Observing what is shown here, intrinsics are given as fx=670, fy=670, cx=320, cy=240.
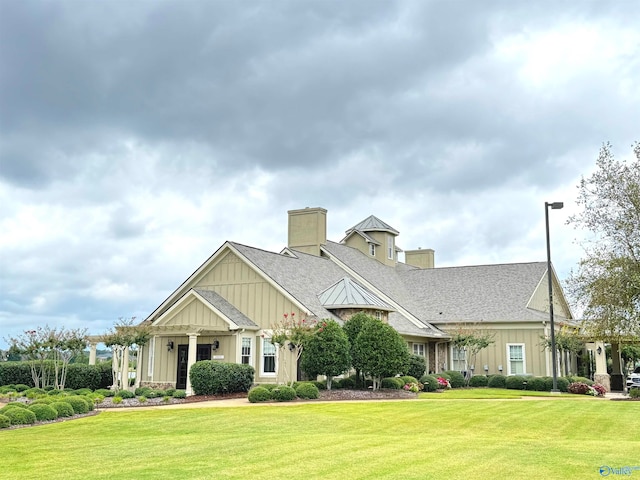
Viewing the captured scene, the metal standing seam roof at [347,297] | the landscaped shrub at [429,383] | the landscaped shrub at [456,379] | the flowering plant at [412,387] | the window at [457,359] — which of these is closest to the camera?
the flowering plant at [412,387]

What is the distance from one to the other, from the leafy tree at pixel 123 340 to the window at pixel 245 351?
3927mm

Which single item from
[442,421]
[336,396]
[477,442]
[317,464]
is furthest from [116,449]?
[336,396]

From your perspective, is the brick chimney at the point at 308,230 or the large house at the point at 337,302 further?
the brick chimney at the point at 308,230

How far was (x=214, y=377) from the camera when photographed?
24906 mm

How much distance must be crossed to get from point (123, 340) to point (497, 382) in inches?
727

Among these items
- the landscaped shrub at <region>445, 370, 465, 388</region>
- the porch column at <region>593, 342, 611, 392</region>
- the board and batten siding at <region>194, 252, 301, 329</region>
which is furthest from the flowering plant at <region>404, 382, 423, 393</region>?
the porch column at <region>593, 342, 611, 392</region>

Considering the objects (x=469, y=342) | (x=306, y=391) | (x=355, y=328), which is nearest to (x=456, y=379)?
(x=469, y=342)

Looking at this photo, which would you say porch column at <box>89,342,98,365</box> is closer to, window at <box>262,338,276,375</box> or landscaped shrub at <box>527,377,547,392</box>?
window at <box>262,338,276,375</box>

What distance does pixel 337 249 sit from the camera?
3903 centimetres

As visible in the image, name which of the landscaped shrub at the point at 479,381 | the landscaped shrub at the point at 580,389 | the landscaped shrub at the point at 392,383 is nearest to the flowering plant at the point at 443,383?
the landscaped shrub at the point at 479,381

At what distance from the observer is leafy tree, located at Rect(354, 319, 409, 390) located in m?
25.9

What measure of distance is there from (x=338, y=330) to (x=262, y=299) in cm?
465

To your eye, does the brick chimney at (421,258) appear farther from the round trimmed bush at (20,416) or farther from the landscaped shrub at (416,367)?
the round trimmed bush at (20,416)

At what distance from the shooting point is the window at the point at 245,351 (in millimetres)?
28328
